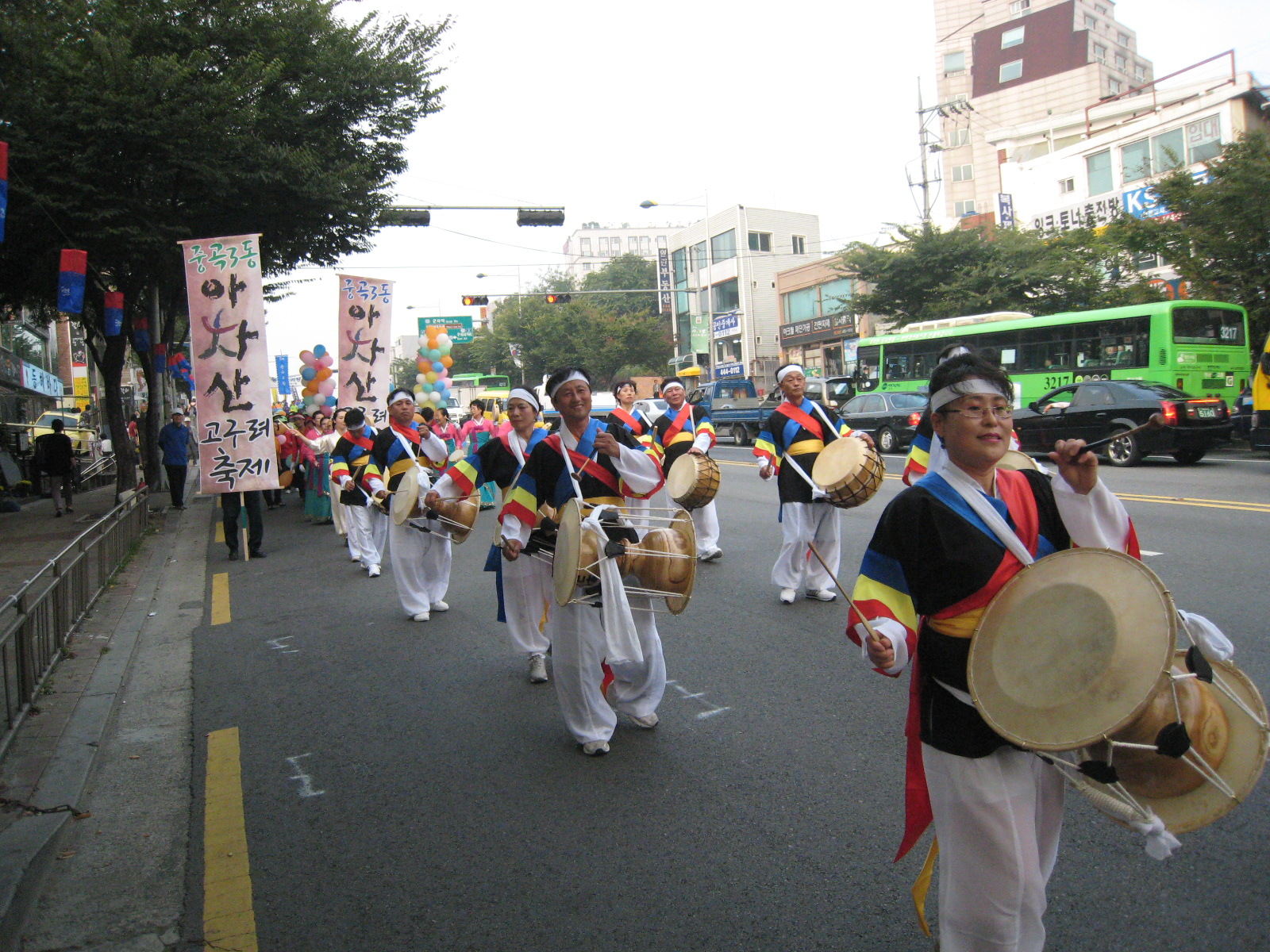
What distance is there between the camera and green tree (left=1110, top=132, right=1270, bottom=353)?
1838 centimetres

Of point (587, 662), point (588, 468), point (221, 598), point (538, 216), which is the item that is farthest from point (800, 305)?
point (587, 662)

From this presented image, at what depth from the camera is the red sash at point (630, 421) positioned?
8.94 metres

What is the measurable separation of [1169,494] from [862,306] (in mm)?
21655

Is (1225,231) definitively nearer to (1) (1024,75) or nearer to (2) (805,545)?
(2) (805,545)

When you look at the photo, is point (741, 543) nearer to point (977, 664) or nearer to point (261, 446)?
point (261, 446)

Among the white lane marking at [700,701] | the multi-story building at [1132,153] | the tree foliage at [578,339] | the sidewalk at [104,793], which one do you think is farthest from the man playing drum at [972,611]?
the tree foliage at [578,339]

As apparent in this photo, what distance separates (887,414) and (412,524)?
1665 cm

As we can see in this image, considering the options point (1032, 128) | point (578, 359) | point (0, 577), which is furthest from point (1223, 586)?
point (1032, 128)

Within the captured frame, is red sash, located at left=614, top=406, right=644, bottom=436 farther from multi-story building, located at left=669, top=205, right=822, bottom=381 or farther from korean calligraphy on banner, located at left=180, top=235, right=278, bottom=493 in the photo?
multi-story building, located at left=669, top=205, right=822, bottom=381

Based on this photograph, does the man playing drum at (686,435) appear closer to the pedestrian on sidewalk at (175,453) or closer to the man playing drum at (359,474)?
the man playing drum at (359,474)

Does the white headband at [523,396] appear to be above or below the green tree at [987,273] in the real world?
below

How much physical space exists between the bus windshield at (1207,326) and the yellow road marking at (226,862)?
18.8 metres

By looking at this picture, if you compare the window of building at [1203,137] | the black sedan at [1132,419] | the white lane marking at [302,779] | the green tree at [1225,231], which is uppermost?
the window of building at [1203,137]

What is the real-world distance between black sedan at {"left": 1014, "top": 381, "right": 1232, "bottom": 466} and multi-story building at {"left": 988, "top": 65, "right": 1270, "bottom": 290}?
893 centimetres
